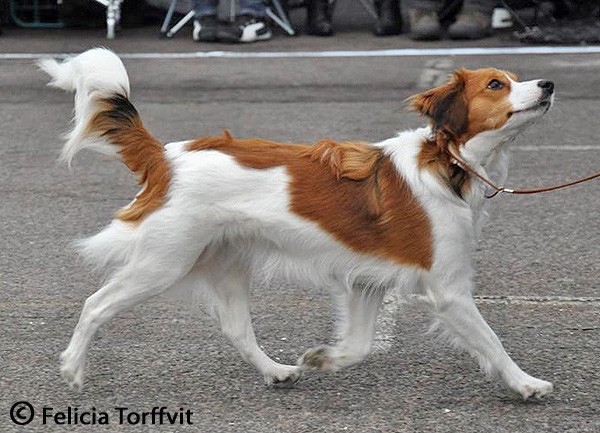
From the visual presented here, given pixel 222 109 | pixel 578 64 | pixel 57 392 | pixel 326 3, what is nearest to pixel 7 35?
pixel 326 3

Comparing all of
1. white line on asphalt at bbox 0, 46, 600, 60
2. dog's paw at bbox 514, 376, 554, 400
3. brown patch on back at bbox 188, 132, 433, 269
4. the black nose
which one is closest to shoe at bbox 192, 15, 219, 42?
white line on asphalt at bbox 0, 46, 600, 60

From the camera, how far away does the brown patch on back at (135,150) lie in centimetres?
487

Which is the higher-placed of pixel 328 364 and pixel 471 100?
pixel 471 100

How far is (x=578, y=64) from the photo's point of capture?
1224 centimetres

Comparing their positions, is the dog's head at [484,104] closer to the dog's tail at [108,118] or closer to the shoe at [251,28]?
the dog's tail at [108,118]

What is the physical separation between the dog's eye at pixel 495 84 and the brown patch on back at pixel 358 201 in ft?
1.53

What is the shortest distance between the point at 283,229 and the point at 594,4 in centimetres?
916

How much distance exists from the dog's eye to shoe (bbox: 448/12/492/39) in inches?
344

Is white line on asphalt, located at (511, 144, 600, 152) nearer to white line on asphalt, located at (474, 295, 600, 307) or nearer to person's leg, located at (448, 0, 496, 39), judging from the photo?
white line on asphalt, located at (474, 295, 600, 307)

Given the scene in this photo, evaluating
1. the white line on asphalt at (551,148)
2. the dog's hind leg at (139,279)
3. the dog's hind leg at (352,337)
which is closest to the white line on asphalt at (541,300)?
the dog's hind leg at (352,337)

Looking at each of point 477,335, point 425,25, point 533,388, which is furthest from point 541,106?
point 425,25

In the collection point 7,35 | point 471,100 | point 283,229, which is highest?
point 471,100

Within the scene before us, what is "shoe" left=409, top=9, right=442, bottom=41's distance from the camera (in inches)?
527

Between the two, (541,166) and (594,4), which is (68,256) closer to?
(541,166)
